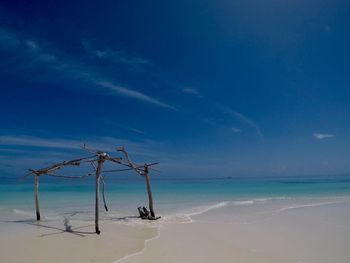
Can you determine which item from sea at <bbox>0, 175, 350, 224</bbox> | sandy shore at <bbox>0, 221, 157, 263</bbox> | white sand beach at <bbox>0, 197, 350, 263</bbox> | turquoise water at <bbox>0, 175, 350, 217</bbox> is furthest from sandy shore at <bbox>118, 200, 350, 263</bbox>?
turquoise water at <bbox>0, 175, 350, 217</bbox>

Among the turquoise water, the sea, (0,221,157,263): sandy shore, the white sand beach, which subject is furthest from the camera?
the turquoise water

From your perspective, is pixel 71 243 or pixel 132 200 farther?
pixel 132 200

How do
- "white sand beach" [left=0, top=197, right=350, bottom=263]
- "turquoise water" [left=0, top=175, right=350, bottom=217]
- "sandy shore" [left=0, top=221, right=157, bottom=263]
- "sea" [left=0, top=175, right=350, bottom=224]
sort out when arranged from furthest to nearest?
"turquoise water" [left=0, top=175, right=350, bottom=217], "sea" [left=0, top=175, right=350, bottom=224], "white sand beach" [left=0, top=197, right=350, bottom=263], "sandy shore" [left=0, top=221, right=157, bottom=263]

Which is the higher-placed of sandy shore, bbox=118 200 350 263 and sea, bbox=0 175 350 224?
sea, bbox=0 175 350 224

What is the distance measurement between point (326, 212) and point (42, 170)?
11.9m

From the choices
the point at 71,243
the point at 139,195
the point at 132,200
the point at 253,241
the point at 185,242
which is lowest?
the point at 253,241

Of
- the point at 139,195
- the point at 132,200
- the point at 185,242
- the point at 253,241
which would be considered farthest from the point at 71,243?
the point at 139,195

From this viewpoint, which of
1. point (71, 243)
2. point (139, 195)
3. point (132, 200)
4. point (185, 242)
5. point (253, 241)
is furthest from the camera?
point (139, 195)

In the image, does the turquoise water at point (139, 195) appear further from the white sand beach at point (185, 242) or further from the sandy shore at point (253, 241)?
the sandy shore at point (253, 241)

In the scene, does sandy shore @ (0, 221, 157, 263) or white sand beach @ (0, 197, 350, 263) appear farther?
white sand beach @ (0, 197, 350, 263)

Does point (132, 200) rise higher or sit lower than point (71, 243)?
higher

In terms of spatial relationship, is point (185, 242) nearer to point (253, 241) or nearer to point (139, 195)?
point (253, 241)

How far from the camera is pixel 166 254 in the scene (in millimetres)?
6188

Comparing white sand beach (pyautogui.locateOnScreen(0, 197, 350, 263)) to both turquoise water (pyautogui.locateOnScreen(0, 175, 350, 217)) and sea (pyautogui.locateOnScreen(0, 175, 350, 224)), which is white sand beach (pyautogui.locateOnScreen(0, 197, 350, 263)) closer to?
sea (pyautogui.locateOnScreen(0, 175, 350, 224))
